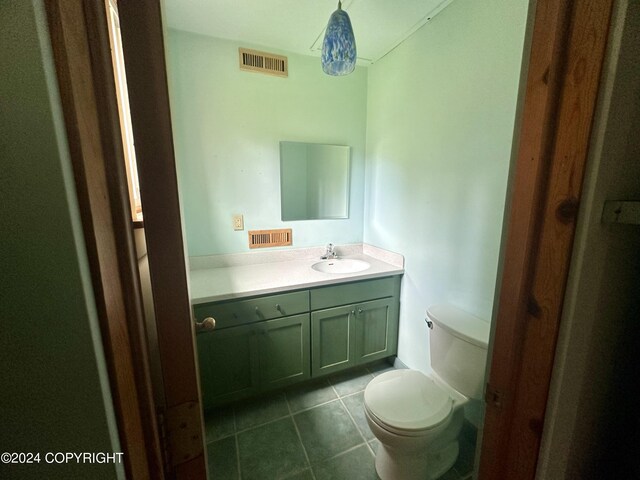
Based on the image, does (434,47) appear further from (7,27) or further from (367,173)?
(7,27)

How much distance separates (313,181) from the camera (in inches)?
78.7

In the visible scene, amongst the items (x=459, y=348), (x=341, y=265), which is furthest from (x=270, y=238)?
(x=459, y=348)

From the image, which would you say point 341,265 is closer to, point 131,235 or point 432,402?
Result: point 432,402

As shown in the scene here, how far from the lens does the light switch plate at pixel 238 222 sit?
1822 millimetres

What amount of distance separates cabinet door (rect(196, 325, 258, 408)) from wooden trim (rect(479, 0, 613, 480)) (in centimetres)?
124

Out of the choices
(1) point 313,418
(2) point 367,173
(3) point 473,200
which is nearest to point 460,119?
(3) point 473,200

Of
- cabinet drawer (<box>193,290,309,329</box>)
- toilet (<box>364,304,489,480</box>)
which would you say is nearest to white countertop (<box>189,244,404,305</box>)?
cabinet drawer (<box>193,290,309,329</box>)

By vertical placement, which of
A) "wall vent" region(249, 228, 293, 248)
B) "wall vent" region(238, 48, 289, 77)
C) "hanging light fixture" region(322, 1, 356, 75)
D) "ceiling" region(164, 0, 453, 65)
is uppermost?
→ "ceiling" region(164, 0, 453, 65)

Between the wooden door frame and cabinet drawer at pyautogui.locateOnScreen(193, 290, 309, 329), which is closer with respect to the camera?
the wooden door frame

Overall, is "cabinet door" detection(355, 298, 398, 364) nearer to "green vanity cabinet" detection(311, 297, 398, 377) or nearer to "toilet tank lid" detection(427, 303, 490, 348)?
"green vanity cabinet" detection(311, 297, 398, 377)

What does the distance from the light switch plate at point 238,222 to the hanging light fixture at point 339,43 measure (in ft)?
3.58

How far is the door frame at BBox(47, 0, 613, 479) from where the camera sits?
307 millimetres

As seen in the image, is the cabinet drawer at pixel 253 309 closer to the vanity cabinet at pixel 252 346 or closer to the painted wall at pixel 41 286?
the vanity cabinet at pixel 252 346

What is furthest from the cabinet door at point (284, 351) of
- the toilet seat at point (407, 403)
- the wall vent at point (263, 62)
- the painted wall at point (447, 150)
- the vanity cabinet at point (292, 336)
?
the wall vent at point (263, 62)
